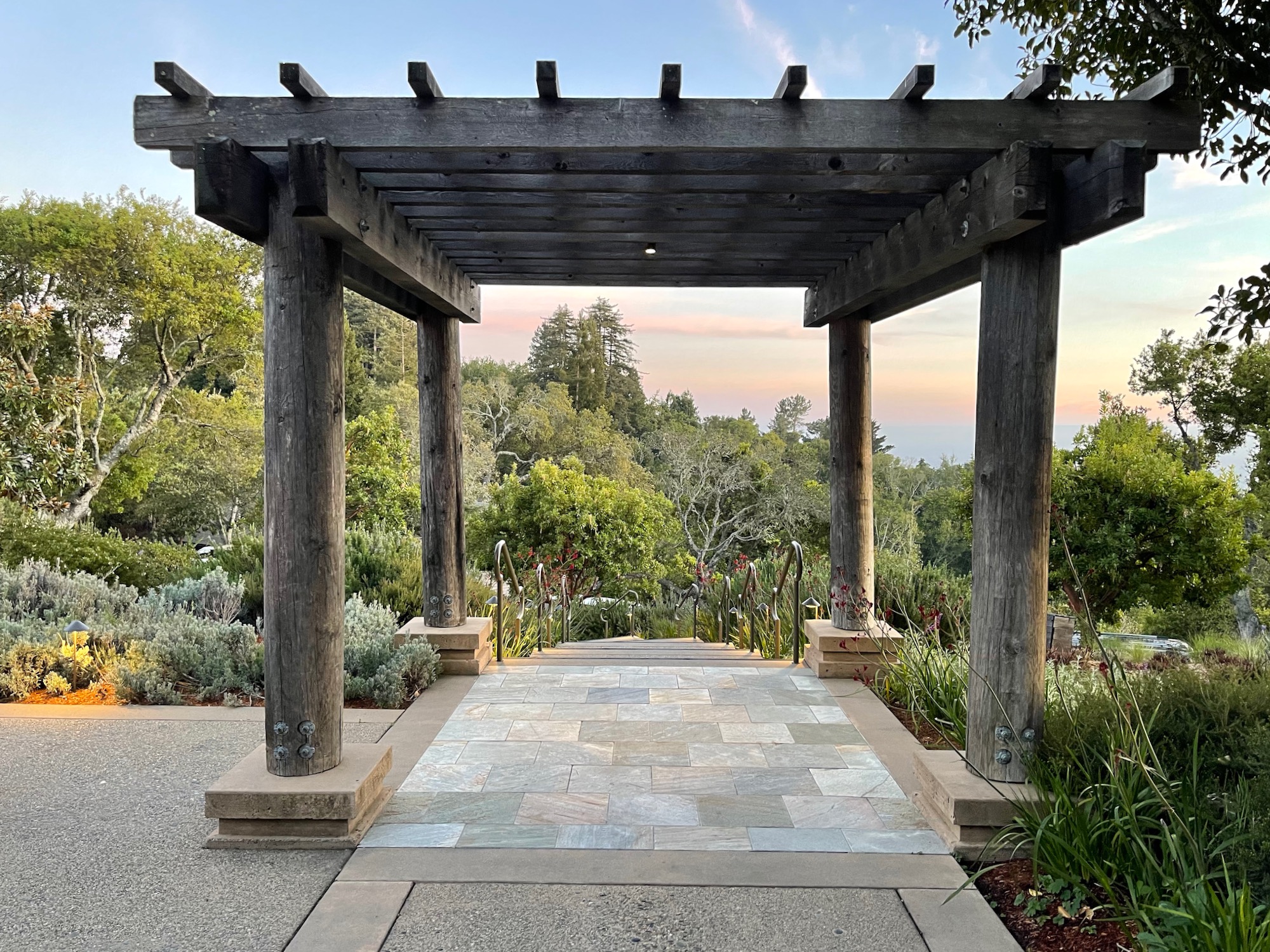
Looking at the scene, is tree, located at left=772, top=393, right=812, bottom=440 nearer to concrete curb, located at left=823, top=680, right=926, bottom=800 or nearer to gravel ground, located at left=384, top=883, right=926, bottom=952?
concrete curb, located at left=823, top=680, right=926, bottom=800

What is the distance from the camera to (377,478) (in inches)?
716

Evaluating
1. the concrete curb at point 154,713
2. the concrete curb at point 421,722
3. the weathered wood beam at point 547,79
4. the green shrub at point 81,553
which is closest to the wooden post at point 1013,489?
the weathered wood beam at point 547,79

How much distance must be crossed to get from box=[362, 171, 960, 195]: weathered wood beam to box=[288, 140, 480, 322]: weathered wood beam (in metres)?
0.19

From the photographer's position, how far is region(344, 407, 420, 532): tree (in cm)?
1817

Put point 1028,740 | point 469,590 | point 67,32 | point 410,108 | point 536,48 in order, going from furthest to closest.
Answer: point 67,32, point 536,48, point 469,590, point 1028,740, point 410,108

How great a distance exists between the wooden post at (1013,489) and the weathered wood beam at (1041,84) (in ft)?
1.45

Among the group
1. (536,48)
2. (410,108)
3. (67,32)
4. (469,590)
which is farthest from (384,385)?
(410,108)

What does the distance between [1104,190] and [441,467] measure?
4.27 m

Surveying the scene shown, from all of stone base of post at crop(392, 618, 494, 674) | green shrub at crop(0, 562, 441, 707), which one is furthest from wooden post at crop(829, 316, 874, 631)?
green shrub at crop(0, 562, 441, 707)

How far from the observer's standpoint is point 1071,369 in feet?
58.9

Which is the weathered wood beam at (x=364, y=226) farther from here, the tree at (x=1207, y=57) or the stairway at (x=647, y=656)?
the tree at (x=1207, y=57)

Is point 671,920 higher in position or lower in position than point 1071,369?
lower

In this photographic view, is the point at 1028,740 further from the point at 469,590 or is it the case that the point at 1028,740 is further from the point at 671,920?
the point at 469,590

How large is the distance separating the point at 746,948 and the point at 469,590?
534 cm
